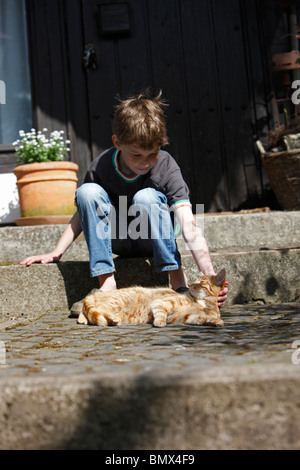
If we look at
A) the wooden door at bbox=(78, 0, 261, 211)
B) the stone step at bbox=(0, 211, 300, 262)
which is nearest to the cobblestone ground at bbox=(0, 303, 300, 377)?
the stone step at bbox=(0, 211, 300, 262)

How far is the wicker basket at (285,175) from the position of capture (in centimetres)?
470

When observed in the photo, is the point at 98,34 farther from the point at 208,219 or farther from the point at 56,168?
the point at 208,219

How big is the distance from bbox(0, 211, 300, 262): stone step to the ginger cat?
1215 millimetres

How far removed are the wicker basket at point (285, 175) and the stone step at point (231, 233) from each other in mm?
462

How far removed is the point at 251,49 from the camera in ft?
18.4

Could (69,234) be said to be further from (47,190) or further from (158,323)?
(47,190)

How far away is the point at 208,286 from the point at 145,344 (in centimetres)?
72

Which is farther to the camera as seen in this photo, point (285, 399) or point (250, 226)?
point (250, 226)

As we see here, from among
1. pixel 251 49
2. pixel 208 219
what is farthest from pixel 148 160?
pixel 251 49

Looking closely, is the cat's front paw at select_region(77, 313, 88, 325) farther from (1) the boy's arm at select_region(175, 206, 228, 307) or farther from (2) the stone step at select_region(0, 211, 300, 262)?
(2) the stone step at select_region(0, 211, 300, 262)

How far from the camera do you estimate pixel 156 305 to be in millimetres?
2818

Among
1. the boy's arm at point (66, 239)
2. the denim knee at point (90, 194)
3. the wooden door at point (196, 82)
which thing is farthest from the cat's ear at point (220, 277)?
the wooden door at point (196, 82)

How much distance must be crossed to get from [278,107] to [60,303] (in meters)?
3.41
